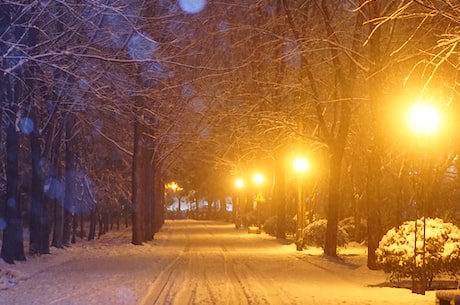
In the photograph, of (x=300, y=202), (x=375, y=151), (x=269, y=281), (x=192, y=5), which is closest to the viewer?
(x=269, y=281)

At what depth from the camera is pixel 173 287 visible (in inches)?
742

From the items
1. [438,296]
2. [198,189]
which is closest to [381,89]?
[438,296]

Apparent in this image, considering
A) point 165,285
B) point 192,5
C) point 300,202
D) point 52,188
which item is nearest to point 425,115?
point 165,285

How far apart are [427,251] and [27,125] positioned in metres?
16.6

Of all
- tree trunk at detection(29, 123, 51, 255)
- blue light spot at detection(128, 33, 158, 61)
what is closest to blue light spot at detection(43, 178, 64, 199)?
tree trunk at detection(29, 123, 51, 255)

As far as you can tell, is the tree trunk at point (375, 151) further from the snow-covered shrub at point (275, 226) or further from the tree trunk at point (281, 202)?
the snow-covered shrub at point (275, 226)

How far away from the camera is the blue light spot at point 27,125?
27703 millimetres

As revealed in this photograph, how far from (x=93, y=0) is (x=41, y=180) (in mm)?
14918

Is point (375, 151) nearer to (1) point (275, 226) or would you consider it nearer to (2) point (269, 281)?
(2) point (269, 281)

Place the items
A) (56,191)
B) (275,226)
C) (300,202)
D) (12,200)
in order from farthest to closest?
(275,226)
(300,202)
(56,191)
(12,200)

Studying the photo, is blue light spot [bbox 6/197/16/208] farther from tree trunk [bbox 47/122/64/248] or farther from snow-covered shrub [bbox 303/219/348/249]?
snow-covered shrub [bbox 303/219/348/249]

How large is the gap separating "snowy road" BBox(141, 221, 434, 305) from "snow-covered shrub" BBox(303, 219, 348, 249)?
3.70 meters

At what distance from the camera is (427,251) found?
1855cm

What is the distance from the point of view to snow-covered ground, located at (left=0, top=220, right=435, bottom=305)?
54.1 feet
